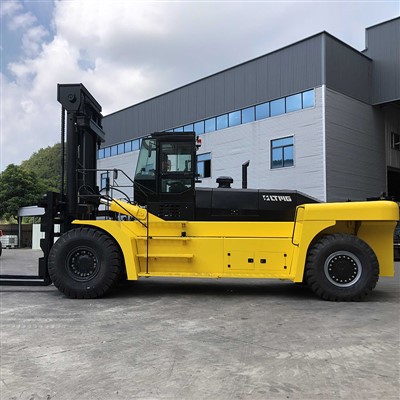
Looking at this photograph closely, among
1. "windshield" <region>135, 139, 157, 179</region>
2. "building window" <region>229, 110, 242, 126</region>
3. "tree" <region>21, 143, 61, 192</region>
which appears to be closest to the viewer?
"windshield" <region>135, 139, 157, 179</region>

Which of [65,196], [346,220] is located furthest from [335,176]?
[65,196]

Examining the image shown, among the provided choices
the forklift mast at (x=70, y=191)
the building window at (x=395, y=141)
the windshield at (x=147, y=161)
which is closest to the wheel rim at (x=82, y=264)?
the forklift mast at (x=70, y=191)

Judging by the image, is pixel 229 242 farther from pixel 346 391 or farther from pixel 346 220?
pixel 346 391

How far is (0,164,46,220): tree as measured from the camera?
36062 mm

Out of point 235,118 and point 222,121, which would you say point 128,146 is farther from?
point 235,118

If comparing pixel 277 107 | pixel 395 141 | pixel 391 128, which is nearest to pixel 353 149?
pixel 277 107

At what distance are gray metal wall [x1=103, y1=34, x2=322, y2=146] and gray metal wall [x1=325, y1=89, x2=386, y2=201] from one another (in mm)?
2288

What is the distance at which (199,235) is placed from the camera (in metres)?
8.05

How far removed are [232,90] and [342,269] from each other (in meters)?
22.4

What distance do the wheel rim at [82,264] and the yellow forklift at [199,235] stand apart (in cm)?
2

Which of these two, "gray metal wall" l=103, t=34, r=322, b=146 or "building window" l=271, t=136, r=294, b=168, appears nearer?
"gray metal wall" l=103, t=34, r=322, b=146

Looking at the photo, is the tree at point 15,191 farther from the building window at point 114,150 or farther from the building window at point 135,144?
the building window at point 135,144

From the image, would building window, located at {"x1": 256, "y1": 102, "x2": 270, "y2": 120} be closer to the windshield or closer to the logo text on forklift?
the logo text on forklift

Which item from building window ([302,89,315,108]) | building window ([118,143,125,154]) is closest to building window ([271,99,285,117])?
building window ([302,89,315,108])
